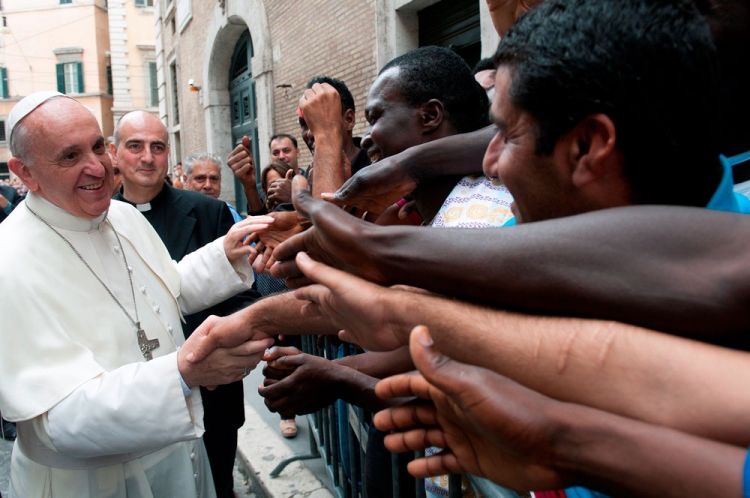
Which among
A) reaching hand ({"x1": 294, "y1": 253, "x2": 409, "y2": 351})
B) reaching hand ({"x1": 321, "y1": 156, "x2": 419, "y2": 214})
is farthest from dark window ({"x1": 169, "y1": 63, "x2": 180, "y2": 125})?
reaching hand ({"x1": 294, "y1": 253, "x2": 409, "y2": 351})

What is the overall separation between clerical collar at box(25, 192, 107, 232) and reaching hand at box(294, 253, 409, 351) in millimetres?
1561

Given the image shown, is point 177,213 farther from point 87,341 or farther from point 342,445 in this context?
point 342,445

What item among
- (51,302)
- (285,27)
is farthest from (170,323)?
(285,27)

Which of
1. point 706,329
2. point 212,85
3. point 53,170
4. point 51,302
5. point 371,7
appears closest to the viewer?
point 706,329

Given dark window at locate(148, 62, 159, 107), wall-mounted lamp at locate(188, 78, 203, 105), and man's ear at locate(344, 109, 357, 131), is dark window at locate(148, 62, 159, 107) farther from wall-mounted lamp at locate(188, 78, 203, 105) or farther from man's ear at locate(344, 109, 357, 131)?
man's ear at locate(344, 109, 357, 131)

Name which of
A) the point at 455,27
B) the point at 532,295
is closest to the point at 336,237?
the point at 532,295

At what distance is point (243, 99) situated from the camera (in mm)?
13086

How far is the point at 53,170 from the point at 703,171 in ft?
7.30

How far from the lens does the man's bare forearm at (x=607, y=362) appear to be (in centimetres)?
65

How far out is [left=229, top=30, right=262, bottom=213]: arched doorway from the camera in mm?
12180

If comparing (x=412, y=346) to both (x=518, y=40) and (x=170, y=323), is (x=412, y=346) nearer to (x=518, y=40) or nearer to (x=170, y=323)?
(x=518, y=40)

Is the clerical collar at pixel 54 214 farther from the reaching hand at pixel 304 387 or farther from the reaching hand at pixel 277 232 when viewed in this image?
the reaching hand at pixel 304 387

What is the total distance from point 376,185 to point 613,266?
0.89 m

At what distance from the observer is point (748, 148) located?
124 centimetres
